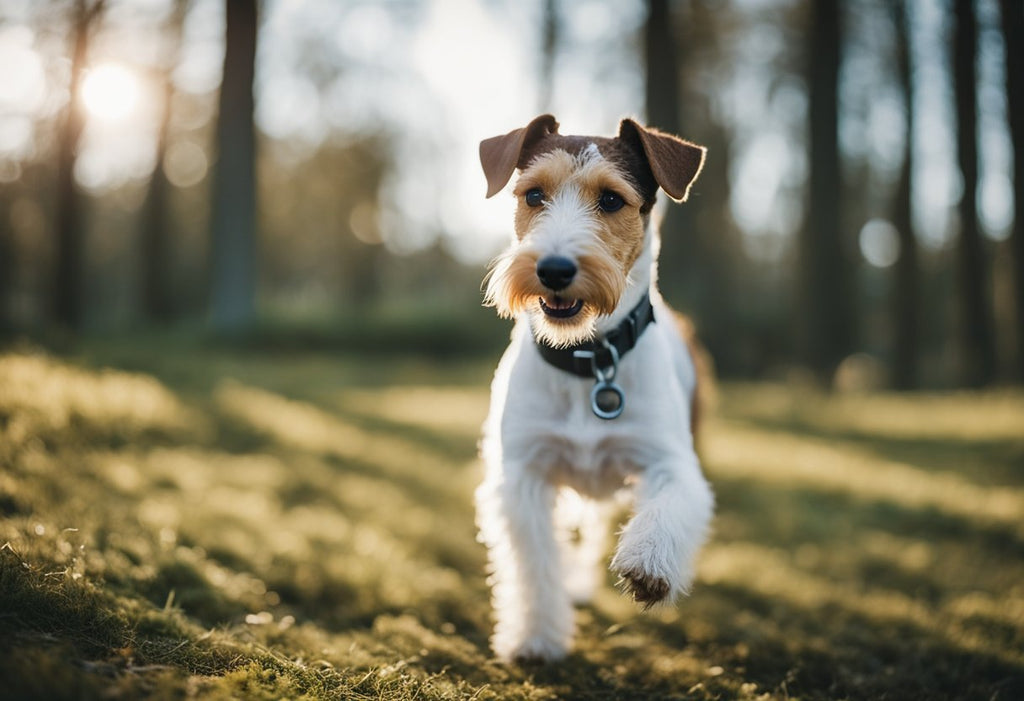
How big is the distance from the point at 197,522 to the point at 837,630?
378 centimetres

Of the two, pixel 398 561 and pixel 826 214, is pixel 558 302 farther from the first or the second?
pixel 826 214

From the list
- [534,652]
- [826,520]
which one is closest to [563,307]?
[534,652]

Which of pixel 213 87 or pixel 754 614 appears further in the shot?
pixel 213 87

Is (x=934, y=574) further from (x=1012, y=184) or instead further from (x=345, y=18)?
(x=345, y=18)

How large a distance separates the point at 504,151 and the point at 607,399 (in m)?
1.25

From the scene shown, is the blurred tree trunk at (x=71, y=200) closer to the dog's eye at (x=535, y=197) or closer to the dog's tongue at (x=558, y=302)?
the dog's eye at (x=535, y=197)

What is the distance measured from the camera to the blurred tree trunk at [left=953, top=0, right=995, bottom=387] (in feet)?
43.1

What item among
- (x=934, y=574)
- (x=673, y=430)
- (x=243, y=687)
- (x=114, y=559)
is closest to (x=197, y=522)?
(x=114, y=559)

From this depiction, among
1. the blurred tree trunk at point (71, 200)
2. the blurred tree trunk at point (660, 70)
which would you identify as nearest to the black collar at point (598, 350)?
the blurred tree trunk at point (660, 70)

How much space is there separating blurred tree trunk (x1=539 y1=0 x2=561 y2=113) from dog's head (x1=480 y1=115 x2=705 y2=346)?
14973 mm

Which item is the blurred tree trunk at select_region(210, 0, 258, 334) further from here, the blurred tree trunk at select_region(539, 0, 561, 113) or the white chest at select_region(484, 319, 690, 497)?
the white chest at select_region(484, 319, 690, 497)

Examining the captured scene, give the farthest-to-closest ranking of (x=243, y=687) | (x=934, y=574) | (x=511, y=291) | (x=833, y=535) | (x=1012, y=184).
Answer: (x=1012, y=184)
(x=833, y=535)
(x=934, y=574)
(x=511, y=291)
(x=243, y=687)

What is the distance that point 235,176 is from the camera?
45.4ft

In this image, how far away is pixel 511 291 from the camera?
301 cm
